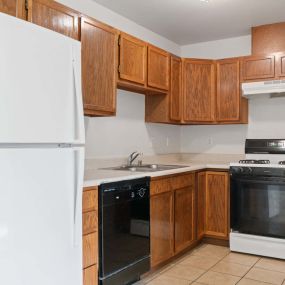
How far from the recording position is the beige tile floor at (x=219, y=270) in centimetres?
294

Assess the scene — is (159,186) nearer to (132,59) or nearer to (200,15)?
(132,59)

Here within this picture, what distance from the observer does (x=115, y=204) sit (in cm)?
242

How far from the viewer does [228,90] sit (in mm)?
4227

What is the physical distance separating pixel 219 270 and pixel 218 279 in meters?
0.21

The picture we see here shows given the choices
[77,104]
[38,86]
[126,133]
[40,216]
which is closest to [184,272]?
[126,133]

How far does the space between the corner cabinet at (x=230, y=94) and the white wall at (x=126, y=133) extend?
784mm

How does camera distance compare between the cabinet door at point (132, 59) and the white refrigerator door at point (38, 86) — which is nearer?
the white refrigerator door at point (38, 86)

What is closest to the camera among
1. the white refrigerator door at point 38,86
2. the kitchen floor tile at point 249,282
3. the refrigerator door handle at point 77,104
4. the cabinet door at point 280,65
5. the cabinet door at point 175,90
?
the white refrigerator door at point 38,86

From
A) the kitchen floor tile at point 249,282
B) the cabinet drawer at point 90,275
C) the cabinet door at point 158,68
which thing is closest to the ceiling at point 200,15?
the cabinet door at point 158,68

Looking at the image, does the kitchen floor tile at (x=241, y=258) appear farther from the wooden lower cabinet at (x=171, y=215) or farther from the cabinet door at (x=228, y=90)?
the cabinet door at (x=228, y=90)

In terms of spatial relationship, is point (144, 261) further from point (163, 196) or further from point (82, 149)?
point (82, 149)

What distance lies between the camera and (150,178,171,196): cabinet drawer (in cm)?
290

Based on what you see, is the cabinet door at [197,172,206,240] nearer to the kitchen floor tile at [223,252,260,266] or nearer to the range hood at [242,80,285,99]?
the kitchen floor tile at [223,252,260,266]

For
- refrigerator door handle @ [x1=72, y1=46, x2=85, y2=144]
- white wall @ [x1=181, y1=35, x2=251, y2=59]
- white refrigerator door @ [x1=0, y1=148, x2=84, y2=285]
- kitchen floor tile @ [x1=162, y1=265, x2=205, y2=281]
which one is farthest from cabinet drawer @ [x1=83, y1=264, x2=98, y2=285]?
white wall @ [x1=181, y1=35, x2=251, y2=59]
